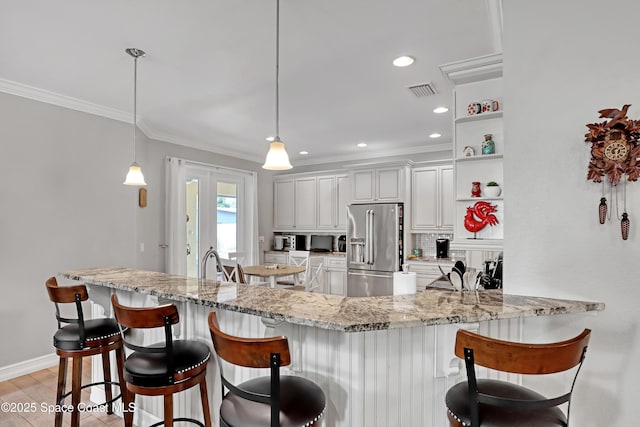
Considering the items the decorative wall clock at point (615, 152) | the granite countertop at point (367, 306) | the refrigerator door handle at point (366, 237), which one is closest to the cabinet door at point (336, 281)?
the refrigerator door handle at point (366, 237)

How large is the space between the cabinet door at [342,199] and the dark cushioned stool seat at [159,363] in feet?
14.9

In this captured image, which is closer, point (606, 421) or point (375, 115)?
point (606, 421)

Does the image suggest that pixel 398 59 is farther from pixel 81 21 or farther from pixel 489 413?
pixel 489 413

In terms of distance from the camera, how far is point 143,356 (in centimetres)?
182

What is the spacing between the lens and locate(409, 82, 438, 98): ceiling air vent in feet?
10.6

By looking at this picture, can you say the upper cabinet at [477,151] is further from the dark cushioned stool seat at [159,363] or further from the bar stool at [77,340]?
the bar stool at [77,340]

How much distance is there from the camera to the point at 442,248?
5.34m

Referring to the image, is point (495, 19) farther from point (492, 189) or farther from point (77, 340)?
point (77, 340)

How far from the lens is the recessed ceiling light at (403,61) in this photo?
271cm

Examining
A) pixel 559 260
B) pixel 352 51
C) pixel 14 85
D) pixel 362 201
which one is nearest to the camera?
pixel 559 260

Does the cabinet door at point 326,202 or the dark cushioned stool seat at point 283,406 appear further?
the cabinet door at point 326,202

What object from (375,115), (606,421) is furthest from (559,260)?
(375,115)

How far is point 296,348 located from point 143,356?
81 centimetres

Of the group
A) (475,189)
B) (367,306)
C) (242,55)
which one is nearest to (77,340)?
(367,306)
